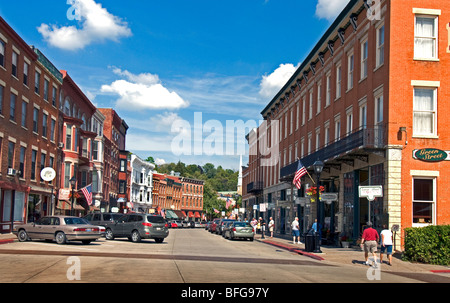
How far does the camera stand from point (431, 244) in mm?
21422

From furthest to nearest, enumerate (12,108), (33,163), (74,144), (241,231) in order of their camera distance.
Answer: (74,144)
(241,231)
(33,163)
(12,108)

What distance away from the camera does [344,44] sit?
1377 inches

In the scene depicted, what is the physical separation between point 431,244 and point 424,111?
8589mm

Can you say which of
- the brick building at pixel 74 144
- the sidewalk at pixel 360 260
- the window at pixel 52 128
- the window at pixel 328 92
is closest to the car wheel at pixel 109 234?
the sidewalk at pixel 360 260

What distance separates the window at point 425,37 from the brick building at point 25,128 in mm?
25646

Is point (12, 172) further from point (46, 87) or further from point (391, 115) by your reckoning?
point (391, 115)

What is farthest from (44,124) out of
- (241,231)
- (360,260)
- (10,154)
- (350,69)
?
(360,260)

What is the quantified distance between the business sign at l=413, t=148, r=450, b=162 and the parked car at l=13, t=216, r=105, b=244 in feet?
57.0

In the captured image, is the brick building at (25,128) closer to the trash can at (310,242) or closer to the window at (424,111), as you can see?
the trash can at (310,242)

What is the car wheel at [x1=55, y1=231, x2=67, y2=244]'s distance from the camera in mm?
26984

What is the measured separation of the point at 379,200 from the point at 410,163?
8.75 feet

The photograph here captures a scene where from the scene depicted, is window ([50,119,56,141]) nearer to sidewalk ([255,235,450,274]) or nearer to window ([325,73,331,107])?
window ([325,73,331,107])

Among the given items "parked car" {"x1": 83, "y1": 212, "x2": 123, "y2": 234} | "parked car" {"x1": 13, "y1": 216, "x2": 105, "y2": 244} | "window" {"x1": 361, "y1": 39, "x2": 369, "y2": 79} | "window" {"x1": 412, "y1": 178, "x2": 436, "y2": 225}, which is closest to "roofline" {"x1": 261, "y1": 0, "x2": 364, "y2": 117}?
"window" {"x1": 361, "y1": 39, "x2": 369, "y2": 79}

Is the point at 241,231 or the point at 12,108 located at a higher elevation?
the point at 12,108
